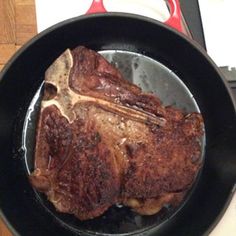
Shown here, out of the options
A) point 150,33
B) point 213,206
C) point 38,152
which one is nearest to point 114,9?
point 150,33

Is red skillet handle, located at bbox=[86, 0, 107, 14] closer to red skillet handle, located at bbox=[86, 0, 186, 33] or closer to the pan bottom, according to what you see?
red skillet handle, located at bbox=[86, 0, 186, 33]

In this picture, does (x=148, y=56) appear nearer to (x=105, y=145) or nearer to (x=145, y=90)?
(x=145, y=90)

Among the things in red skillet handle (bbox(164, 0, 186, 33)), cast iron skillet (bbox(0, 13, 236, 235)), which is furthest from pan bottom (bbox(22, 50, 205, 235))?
red skillet handle (bbox(164, 0, 186, 33))

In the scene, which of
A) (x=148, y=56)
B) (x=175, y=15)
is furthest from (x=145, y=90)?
(x=175, y=15)

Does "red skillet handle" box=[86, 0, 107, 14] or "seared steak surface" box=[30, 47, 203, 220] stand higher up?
"red skillet handle" box=[86, 0, 107, 14]

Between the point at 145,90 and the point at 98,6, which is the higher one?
the point at 98,6

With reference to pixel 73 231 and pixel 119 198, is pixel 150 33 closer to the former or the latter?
pixel 119 198

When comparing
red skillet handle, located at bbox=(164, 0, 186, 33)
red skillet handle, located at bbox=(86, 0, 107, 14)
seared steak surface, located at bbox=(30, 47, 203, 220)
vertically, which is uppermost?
red skillet handle, located at bbox=(86, 0, 107, 14)
